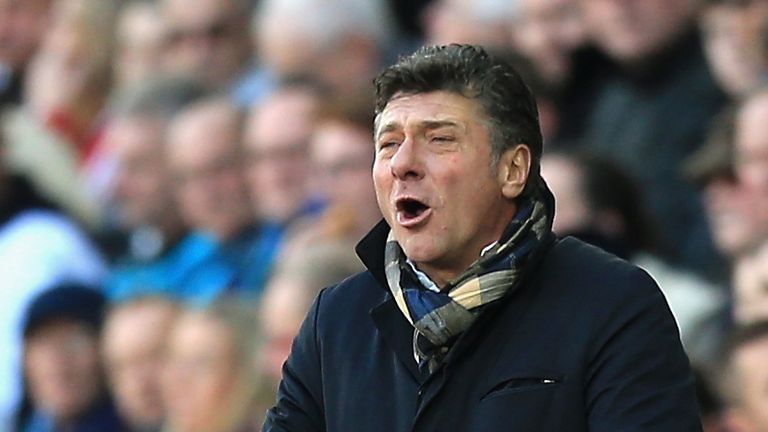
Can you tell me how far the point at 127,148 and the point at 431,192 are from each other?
4.97 m

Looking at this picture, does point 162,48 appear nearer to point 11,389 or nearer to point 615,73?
point 11,389

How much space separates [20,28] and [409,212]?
6104 millimetres

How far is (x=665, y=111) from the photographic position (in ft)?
15.3

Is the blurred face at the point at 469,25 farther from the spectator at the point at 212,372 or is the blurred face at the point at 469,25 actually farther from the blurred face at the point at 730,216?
the spectator at the point at 212,372

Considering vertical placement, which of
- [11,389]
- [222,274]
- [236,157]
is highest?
[236,157]

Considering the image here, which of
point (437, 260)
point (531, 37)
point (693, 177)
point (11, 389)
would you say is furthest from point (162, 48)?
point (437, 260)

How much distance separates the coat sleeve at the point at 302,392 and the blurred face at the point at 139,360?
405 cm

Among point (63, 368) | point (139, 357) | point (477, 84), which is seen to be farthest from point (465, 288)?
point (63, 368)

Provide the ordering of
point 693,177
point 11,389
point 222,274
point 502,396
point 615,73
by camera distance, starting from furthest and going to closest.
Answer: point 11,389
point 222,274
point 615,73
point 693,177
point 502,396

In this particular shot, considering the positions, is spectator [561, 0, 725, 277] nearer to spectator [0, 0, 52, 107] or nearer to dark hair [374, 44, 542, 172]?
dark hair [374, 44, 542, 172]

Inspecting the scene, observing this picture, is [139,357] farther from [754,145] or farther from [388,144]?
[388,144]

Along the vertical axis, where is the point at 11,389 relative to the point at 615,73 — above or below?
below

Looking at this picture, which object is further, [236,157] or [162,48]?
[162,48]

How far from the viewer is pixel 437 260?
7.22 ft
